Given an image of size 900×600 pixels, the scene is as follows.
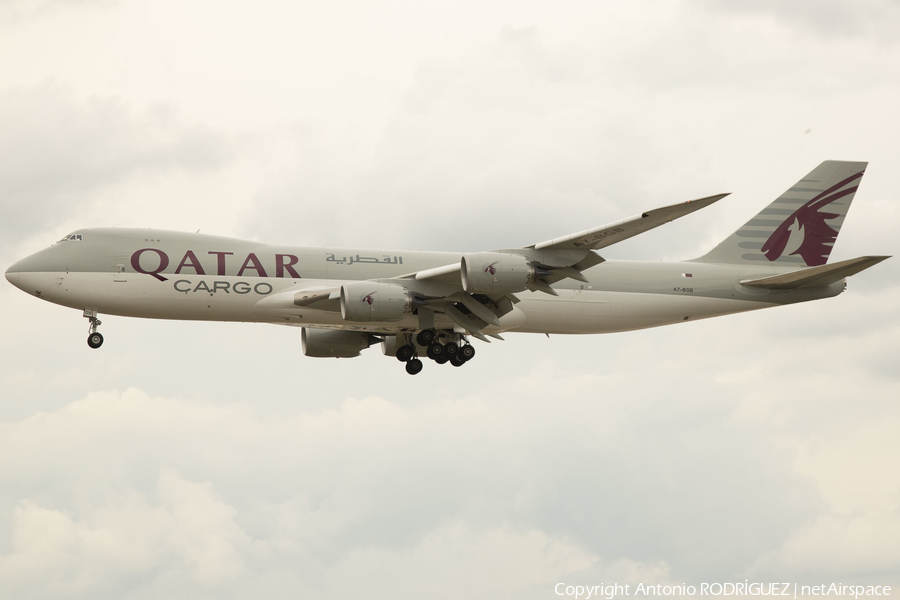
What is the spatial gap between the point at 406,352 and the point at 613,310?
8.75 metres

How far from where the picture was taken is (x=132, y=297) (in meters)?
37.3

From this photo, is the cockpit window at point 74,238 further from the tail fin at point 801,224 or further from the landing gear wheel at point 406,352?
the tail fin at point 801,224

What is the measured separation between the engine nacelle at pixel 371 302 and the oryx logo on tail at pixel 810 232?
58.6ft

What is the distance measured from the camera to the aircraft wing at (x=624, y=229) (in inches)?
1192

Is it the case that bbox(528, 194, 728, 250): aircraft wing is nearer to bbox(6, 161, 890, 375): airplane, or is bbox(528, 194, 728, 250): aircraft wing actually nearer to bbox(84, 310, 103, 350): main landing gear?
bbox(6, 161, 890, 375): airplane

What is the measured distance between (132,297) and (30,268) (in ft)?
13.2

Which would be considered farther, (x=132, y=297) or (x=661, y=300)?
(x=661, y=300)

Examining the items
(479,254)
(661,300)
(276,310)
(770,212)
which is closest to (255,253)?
(276,310)

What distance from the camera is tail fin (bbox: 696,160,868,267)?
44.5 meters

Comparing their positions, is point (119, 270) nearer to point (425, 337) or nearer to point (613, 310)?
point (425, 337)

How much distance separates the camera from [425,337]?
39.7 metres

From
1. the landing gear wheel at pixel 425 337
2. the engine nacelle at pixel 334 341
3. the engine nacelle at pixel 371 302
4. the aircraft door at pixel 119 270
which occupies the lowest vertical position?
the landing gear wheel at pixel 425 337

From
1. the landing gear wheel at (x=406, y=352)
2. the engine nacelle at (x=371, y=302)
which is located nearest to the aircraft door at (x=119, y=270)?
the engine nacelle at (x=371, y=302)

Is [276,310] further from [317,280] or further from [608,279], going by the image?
[608,279]
